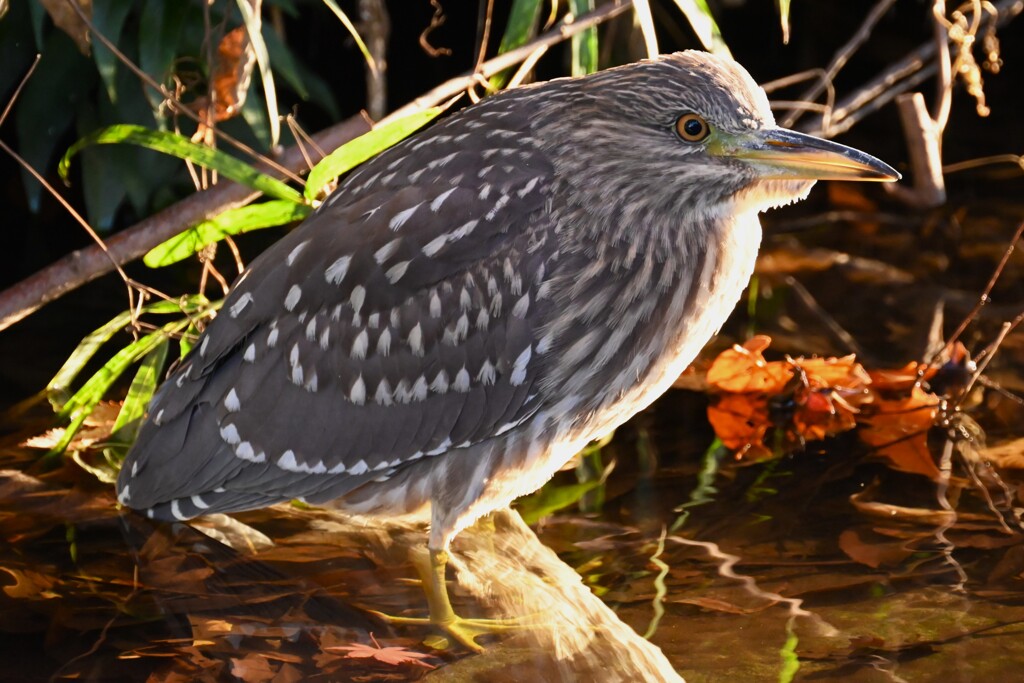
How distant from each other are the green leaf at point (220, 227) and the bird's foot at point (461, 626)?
117cm

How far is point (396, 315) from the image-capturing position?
3.13 m

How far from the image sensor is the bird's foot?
3.03 metres

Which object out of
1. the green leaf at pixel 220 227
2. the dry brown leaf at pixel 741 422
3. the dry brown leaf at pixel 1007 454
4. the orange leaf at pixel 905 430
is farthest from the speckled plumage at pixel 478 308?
the dry brown leaf at pixel 1007 454

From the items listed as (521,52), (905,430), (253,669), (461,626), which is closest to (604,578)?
(461,626)

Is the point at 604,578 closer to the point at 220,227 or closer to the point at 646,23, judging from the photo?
the point at 220,227

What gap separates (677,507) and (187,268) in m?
2.31

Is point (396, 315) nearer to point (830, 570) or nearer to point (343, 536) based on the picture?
point (343, 536)

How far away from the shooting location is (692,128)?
9.67 ft

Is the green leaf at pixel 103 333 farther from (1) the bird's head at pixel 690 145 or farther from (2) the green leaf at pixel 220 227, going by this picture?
(1) the bird's head at pixel 690 145

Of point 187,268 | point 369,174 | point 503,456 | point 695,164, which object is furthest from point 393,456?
point 187,268

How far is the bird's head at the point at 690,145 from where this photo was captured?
2861 mm

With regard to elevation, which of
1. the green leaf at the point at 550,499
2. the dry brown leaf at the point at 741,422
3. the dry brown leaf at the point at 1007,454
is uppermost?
the dry brown leaf at the point at 741,422

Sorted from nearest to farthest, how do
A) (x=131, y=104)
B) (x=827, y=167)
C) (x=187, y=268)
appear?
(x=827, y=167), (x=131, y=104), (x=187, y=268)

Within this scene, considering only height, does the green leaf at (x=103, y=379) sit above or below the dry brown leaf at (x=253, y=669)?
above
